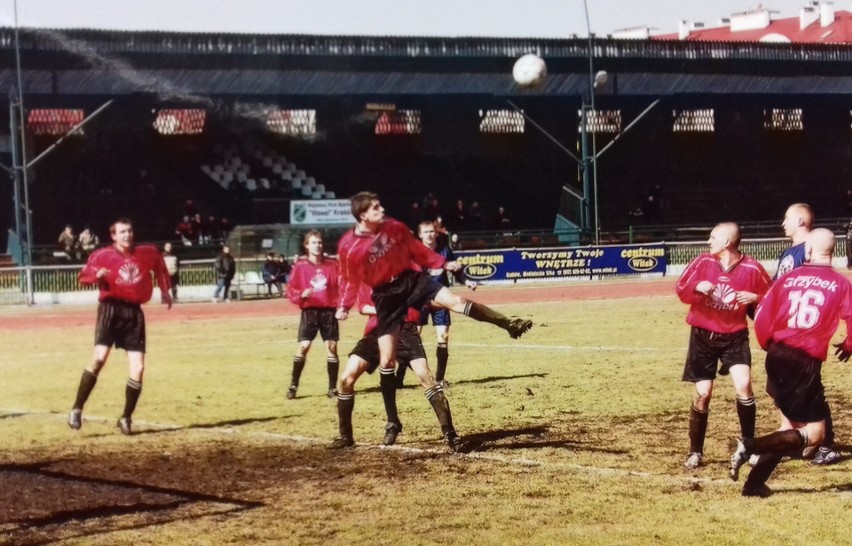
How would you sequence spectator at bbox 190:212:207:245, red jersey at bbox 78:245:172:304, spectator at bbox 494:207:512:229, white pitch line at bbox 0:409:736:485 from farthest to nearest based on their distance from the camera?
spectator at bbox 494:207:512:229 → spectator at bbox 190:212:207:245 → red jersey at bbox 78:245:172:304 → white pitch line at bbox 0:409:736:485

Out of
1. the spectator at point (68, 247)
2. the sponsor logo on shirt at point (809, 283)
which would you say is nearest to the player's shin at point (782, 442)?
the sponsor logo on shirt at point (809, 283)

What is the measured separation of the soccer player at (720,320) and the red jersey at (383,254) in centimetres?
233

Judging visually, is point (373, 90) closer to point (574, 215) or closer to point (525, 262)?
point (574, 215)

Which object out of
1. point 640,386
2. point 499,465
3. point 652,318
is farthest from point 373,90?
point 499,465

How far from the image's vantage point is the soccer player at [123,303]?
13406 millimetres

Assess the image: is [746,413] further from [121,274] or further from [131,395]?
[121,274]

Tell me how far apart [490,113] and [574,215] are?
6.07 m

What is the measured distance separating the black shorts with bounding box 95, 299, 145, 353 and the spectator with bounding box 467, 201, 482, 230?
3938cm

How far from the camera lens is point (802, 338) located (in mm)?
8773

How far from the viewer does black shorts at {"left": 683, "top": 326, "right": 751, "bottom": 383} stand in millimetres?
10336

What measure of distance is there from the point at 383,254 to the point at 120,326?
3651 millimetres

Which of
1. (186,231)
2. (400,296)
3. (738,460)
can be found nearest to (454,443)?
(400,296)

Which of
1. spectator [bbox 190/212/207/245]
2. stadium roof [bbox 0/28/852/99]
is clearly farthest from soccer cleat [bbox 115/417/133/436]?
stadium roof [bbox 0/28/852/99]

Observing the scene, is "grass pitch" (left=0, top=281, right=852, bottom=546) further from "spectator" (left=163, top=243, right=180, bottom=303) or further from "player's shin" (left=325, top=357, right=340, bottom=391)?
"spectator" (left=163, top=243, right=180, bottom=303)
